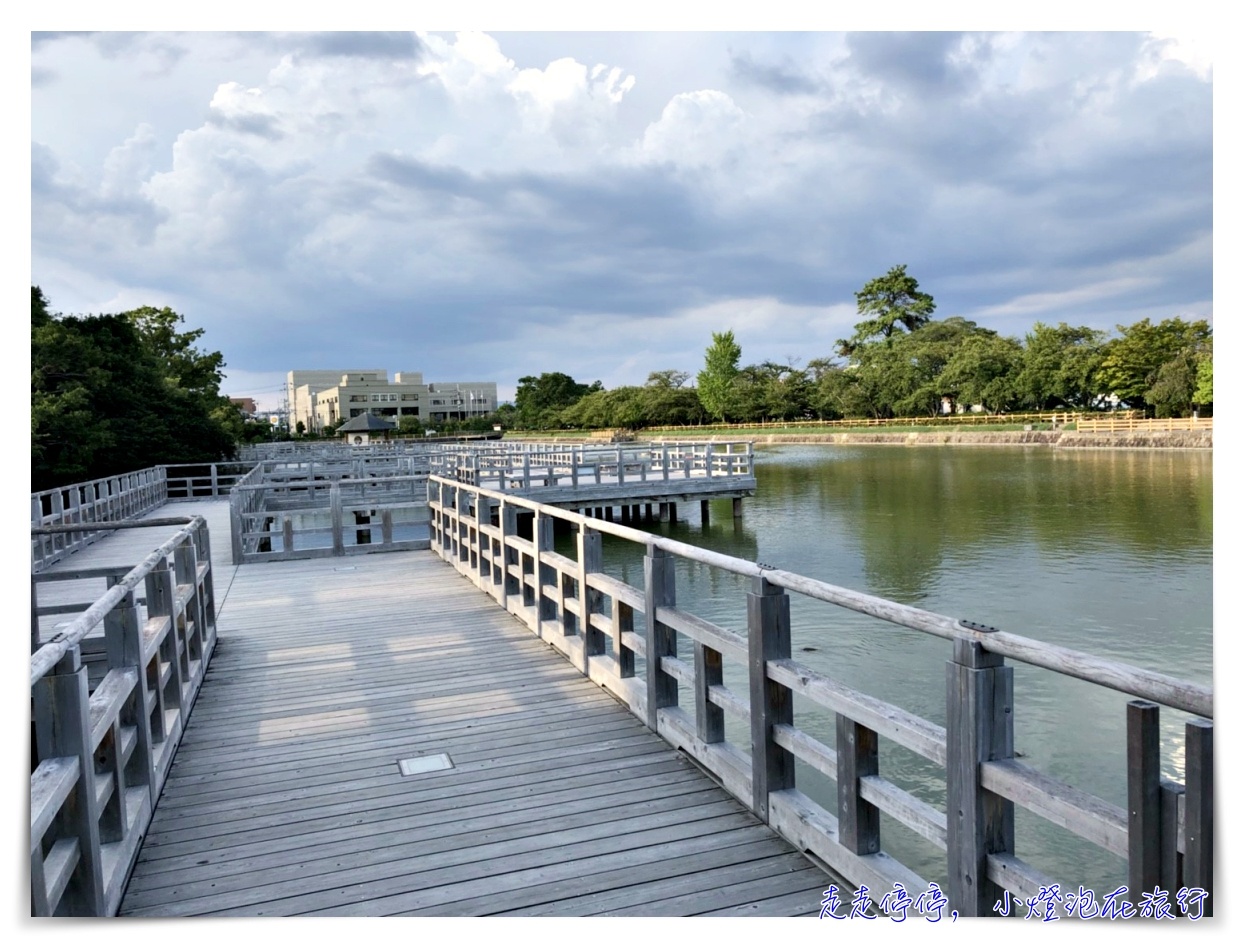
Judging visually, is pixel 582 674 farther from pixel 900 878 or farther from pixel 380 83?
pixel 380 83

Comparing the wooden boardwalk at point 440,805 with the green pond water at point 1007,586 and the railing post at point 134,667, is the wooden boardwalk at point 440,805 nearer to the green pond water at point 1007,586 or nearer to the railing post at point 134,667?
the railing post at point 134,667

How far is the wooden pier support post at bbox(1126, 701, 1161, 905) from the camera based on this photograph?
1.79 metres

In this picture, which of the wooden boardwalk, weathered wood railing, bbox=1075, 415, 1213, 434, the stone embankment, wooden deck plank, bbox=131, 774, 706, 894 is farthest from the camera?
weathered wood railing, bbox=1075, 415, 1213, 434

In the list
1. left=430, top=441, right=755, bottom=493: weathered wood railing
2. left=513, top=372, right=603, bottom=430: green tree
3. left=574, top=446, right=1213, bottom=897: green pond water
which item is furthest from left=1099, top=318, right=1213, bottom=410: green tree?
left=513, top=372, right=603, bottom=430: green tree

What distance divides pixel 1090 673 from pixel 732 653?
1.67 meters

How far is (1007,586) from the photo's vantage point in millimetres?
13414

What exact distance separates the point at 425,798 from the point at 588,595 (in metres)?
1.81

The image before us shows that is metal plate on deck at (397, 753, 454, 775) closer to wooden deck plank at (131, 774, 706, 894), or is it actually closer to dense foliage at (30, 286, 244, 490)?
wooden deck plank at (131, 774, 706, 894)

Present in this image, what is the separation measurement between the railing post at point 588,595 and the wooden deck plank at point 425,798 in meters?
0.18

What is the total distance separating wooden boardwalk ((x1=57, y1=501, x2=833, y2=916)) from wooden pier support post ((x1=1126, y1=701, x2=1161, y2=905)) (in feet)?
3.82
